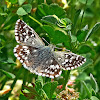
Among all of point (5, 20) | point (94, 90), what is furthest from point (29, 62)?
point (94, 90)

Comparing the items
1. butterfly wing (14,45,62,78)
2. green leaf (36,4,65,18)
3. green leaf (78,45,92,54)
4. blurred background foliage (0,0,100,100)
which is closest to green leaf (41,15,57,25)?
blurred background foliage (0,0,100,100)

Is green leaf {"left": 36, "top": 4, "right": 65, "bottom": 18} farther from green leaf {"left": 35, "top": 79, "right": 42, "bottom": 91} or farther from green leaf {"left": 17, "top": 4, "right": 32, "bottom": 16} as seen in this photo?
green leaf {"left": 35, "top": 79, "right": 42, "bottom": 91}

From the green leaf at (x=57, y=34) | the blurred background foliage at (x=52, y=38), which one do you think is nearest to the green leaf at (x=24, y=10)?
the blurred background foliage at (x=52, y=38)

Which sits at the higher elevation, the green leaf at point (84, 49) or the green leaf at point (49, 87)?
the green leaf at point (84, 49)

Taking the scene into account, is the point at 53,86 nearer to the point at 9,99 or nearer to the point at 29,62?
the point at 29,62

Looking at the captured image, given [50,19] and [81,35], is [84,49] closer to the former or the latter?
[81,35]

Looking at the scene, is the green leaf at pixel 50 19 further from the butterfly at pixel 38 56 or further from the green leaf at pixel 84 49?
→ the green leaf at pixel 84 49

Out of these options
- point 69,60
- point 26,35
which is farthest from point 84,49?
point 26,35
